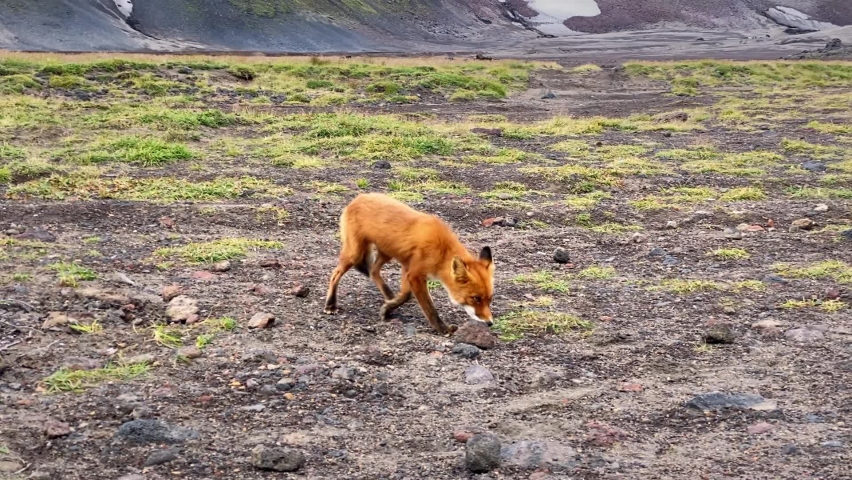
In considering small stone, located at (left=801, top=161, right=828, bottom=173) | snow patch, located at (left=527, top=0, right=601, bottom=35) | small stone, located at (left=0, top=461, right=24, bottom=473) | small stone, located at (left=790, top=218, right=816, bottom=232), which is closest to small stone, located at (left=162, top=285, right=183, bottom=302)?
small stone, located at (left=0, top=461, right=24, bottom=473)

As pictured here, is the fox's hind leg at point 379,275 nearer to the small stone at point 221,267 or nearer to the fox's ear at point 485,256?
the fox's ear at point 485,256

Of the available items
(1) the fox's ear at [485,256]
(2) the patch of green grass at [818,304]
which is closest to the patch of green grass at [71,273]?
(1) the fox's ear at [485,256]

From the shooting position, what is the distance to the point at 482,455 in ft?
12.9

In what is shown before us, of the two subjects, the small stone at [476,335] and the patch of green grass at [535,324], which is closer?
the small stone at [476,335]

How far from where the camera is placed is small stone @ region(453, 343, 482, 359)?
5.51m

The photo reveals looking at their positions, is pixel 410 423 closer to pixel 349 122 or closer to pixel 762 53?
pixel 349 122

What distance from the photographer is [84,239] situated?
778 cm

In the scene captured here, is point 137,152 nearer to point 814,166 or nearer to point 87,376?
point 87,376

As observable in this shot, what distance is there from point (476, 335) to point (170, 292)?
258cm

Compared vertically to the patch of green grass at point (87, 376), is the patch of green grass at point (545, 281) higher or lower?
higher

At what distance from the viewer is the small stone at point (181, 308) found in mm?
5722

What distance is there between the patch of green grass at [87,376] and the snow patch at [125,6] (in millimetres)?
60710

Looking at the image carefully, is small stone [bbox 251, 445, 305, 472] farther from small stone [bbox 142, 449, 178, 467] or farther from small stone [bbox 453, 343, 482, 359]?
small stone [bbox 453, 343, 482, 359]

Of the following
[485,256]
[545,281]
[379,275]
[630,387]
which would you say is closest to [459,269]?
[485,256]
